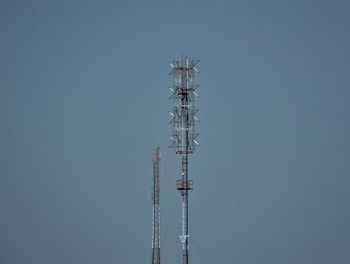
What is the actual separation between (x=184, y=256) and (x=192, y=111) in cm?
1119

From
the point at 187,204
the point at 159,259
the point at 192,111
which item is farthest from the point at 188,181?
the point at 159,259

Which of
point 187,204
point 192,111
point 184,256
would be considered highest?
point 192,111

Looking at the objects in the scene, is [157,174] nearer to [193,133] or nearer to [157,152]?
[157,152]

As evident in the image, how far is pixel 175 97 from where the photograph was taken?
193 ft

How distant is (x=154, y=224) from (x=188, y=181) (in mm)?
21206

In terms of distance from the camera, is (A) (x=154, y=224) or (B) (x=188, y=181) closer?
Result: (B) (x=188, y=181)

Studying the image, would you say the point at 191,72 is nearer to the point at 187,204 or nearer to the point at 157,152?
the point at 187,204

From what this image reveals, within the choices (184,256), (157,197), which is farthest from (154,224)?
(184,256)

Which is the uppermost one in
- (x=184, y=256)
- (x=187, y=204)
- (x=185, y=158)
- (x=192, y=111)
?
(x=192, y=111)

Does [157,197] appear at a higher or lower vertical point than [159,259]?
higher

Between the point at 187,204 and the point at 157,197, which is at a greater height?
the point at 157,197

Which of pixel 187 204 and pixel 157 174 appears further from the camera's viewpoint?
pixel 157 174

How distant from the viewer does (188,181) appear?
5747 cm

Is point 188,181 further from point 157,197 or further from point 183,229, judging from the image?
point 157,197
